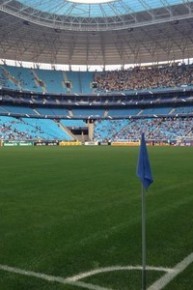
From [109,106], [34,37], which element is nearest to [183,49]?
[109,106]

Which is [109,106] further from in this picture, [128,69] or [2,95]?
[2,95]

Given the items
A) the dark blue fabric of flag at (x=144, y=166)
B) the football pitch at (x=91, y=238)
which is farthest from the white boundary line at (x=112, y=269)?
the dark blue fabric of flag at (x=144, y=166)

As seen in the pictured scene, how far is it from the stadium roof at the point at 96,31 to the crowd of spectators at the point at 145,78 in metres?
2.48

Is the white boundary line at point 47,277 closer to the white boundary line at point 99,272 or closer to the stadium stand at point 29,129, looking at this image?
the white boundary line at point 99,272

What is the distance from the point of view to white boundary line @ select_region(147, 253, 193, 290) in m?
5.04

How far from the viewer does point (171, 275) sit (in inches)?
213

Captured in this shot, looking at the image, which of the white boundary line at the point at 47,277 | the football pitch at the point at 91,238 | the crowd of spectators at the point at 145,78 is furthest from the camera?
the crowd of spectators at the point at 145,78

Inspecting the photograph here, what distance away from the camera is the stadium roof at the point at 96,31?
198 feet

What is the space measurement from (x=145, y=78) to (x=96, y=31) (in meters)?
23.3

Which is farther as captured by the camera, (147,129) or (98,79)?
(98,79)

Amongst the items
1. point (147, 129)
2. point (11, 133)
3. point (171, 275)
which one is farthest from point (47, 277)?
point (147, 129)

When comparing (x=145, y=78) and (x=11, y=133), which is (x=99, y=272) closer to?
(x=11, y=133)

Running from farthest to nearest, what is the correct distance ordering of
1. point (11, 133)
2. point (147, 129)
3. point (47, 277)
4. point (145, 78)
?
point (145, 78) < point (147, 129) < point (11, 133) < point (47, 277)

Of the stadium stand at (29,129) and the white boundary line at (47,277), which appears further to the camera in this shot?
the stadium stand at (29,129)
